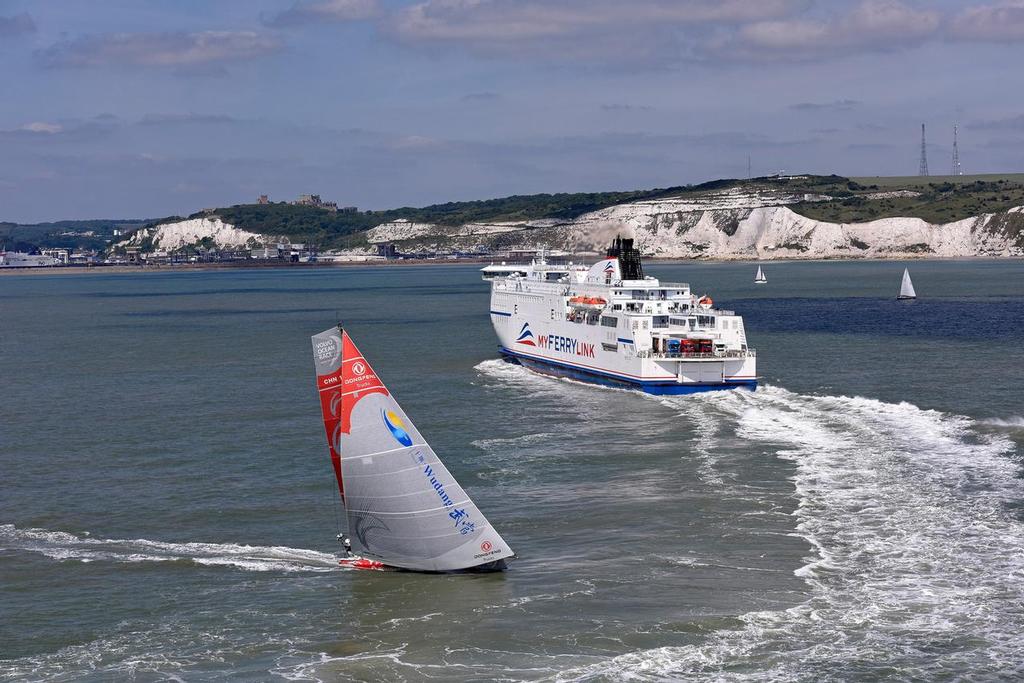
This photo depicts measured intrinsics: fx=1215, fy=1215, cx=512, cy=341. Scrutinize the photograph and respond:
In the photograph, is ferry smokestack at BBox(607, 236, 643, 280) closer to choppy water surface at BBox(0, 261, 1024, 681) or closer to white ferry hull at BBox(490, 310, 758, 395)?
white ferry hull at BBox(490, 310, 758, 395)

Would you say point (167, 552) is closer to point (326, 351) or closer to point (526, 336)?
point (326, 351)

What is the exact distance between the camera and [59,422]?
168 feet

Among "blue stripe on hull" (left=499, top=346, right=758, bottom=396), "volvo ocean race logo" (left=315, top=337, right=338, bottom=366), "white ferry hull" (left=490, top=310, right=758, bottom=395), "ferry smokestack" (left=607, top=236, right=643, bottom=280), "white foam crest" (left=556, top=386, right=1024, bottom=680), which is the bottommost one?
"white foam crest" (left=556, top=386, right=1024, bottom=680)

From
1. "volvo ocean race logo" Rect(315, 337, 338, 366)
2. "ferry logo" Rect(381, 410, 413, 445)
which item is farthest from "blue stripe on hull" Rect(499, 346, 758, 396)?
"volvo ocean race logo" Rect(315, 337, 338, 366)

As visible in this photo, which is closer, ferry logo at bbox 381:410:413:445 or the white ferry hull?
ferry logo at bbox 381:410:413:445

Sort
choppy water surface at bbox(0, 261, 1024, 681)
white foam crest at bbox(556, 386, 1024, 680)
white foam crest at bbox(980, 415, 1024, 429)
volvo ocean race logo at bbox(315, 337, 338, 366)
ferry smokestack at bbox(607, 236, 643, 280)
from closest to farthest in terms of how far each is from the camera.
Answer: white foam crest at bbox(556, 386, 1024, 680), choppy water surface at bbox(0, 261, 1024, 681), volvo ocean race logo at bbox(315, 337, 338, 366), white foam crest at bbox(980, 415, 1024, 429), ferry smokestack at bbox(607, 236, 643, 280)

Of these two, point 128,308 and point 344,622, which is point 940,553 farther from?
point 128,308

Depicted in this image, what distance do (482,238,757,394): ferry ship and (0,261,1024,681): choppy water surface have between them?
1666 mm

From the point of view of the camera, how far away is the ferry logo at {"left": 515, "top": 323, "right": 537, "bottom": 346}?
236 feet

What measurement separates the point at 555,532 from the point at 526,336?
4164 cm

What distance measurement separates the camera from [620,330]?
197 feet

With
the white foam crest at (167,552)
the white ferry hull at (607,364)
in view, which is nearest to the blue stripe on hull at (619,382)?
the white ferry hull at (607,364)

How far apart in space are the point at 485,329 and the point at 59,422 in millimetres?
53996

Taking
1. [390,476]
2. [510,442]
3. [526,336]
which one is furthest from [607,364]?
[390,476]
